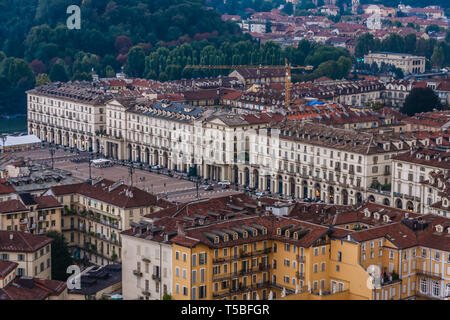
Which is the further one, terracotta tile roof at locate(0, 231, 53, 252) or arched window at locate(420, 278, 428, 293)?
terracotta tile roof at locate(0, 231, 53, 252)

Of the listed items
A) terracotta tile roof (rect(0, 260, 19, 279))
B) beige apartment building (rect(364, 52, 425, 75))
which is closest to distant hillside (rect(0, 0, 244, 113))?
beige apartment building (rect(364, 52, 425, 75))

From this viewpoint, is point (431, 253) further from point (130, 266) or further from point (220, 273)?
point (130, 266)

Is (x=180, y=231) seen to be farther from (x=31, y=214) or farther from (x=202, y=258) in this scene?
(x=31, y=214)

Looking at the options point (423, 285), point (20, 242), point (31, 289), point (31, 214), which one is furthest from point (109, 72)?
point (31, 289)

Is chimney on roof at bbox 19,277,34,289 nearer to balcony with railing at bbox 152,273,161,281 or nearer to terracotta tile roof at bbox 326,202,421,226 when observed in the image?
balcony with railing at bbox 152,273,161,281

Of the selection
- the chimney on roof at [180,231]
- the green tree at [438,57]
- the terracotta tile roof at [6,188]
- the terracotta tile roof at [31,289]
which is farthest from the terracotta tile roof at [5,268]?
the green tree at [438,57]

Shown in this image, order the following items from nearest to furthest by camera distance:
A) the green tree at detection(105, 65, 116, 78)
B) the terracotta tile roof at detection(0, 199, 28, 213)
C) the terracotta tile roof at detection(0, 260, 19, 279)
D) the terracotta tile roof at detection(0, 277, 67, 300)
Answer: the terracotta tile roof at detection(0, 277, 67, 300) < the terracotta tile roof at detection(0, 260, 19, 279) < the terracotta tile roof at detection(0, 199, 28, 213) < the green tree at detection(105, 65, 116, 78)
